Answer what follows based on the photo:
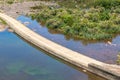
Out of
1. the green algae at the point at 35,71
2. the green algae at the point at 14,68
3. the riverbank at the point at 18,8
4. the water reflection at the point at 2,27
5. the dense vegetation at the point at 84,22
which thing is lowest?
the green algae at the point at 14,68

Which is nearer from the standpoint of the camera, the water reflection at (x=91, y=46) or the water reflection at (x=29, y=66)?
the water reflection at (x=29, y=66)

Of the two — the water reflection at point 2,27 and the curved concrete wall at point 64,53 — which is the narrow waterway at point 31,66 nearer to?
the curved concrete wall at point 64,53

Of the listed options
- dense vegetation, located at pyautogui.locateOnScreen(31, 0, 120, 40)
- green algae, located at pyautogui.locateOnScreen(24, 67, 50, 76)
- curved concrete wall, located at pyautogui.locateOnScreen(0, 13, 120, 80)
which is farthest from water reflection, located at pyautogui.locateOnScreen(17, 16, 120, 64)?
green algae, located at pyautogui.locateOnScreen(24, 67, 50, 76)

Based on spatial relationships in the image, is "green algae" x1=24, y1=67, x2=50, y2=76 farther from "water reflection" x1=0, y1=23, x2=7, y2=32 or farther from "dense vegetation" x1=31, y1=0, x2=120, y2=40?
"water reflection" x1=0, y1=23, x2=7, y2=32

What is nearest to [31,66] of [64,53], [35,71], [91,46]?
[35,71]

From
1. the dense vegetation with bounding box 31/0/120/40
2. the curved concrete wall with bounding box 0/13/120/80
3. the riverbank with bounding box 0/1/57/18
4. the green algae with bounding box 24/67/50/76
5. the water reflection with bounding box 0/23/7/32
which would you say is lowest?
the green algae with bounding box 24/67/50/76

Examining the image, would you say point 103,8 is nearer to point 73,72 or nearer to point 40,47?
point 40,47

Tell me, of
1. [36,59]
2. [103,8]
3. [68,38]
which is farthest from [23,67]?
[103,8]

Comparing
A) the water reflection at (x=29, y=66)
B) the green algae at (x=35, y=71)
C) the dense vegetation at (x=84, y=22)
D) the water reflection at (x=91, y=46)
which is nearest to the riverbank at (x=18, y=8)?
the dense vegetation at (x=84, y=22)

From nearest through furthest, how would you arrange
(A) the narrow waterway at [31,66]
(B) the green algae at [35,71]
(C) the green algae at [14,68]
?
(A) the narrow waterway at [31,66] → (B) the green algae at [35,71] → (C) the green algae at [14,68]
